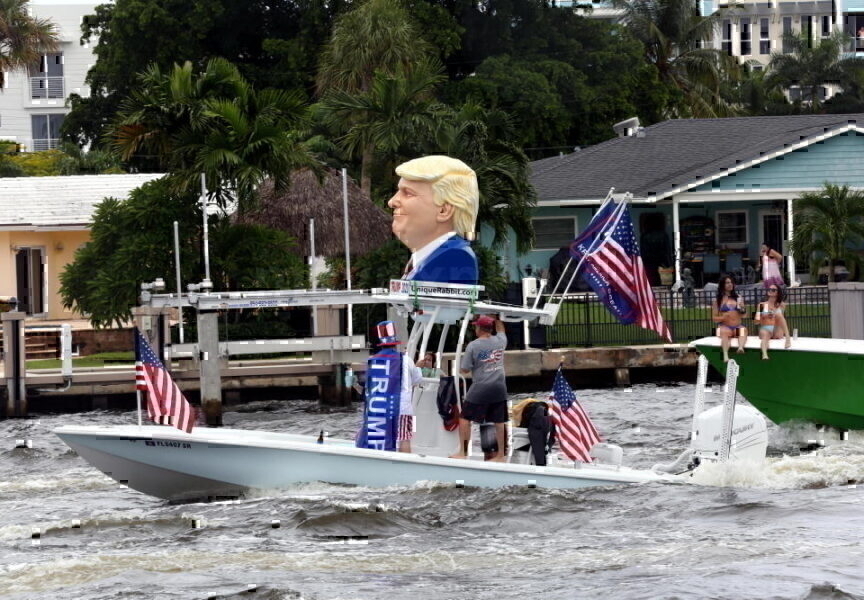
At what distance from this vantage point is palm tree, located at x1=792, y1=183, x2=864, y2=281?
37688 millimetres

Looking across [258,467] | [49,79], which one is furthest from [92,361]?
[49,79]

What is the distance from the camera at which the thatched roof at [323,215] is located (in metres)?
37.3

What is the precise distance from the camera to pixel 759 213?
4300 centimetres

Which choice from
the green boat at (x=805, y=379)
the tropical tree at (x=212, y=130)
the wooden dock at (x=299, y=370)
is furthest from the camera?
the tropical tree at (x=212, y=130)

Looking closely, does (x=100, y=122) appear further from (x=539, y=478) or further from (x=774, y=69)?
(x=539, y=478)

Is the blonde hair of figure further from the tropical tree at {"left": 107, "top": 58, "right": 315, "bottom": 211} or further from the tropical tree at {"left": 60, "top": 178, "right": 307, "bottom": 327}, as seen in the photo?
the tropical tree at {"left": 60, "top": 178, "right": 307, "bottom": 327}

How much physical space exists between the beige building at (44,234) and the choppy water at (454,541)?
2335 cm

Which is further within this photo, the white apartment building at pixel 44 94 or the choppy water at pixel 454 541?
the white apartment building at pixel 44 94

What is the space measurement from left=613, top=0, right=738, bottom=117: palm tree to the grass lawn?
113 feet

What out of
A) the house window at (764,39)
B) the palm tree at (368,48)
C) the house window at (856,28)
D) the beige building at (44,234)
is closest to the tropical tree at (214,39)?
the palm tree at (368,48)

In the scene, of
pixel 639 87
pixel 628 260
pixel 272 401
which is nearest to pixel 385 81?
pixel 272 401

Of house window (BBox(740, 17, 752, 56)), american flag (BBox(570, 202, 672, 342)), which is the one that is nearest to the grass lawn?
american flag (BBox(570, 202, 672, 342))

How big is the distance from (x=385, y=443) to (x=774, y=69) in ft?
199

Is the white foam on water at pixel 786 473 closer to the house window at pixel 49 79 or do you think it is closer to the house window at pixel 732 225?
the house window at pixel 732 225
